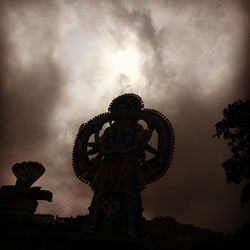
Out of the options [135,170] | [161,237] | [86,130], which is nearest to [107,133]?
[86,130]

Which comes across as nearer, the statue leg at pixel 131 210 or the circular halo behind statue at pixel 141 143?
the statue leg at pixel 131 210

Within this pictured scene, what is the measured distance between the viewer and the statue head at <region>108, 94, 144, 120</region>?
1378 centimetres

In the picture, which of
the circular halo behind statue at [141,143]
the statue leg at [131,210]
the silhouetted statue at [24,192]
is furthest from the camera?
the silhouetted statue at [24,192]

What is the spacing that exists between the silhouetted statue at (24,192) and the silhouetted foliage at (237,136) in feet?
40.3

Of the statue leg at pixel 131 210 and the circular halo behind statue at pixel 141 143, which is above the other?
the circular halo behind statue at pixel 141 143

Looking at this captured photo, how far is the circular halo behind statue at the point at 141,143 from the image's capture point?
42.3 feet

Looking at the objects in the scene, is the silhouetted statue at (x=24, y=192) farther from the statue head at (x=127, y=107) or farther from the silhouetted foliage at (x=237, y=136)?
the silhouetted foliage at (x=237, y=136)

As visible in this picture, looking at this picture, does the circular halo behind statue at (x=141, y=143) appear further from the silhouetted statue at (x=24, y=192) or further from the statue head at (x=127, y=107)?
the silhouetted statue at (x=24, y=192)

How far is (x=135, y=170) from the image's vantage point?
1254 centimetres

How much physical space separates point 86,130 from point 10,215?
883 cm

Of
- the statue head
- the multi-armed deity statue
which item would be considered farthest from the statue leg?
the statue head

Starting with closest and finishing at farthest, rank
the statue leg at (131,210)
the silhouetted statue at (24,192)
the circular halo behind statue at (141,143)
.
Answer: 1. the statue leg at (131,210)
2. the circular halo behind statue at (141,143)
3. the silhouetted statue at (24,192)

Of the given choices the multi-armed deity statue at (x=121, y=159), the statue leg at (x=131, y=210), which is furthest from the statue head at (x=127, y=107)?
the statue leg at (x=131, y=210)

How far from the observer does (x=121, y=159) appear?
1281 centimetres
